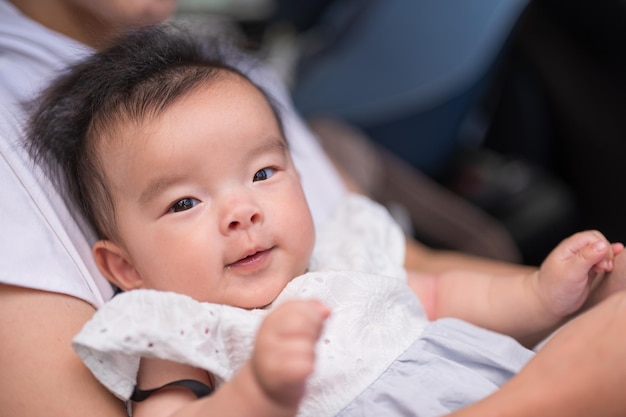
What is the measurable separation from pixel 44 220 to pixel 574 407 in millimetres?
650

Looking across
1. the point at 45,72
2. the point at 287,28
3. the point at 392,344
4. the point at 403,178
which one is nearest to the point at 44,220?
the point at 45,72

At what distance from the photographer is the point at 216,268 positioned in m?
0.88

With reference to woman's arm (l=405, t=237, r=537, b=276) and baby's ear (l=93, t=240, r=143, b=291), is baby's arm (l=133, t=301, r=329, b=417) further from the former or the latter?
woman's arm (l=405, t=237, r=537, b=276)

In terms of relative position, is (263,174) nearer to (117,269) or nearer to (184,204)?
(184,204)

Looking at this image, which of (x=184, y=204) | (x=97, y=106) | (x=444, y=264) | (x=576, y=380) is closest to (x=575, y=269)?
(x=576, y=380)

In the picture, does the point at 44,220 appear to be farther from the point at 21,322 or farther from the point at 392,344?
the point at 392,344

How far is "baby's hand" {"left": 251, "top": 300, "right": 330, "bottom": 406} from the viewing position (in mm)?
653

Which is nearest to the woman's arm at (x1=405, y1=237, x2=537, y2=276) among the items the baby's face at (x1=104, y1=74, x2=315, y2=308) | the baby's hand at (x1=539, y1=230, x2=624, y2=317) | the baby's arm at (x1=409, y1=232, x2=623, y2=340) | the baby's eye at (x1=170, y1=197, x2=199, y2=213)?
the baby's arm at (x1=409, y1=232, x2=623, y2=340)

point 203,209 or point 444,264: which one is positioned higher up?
point 203,209

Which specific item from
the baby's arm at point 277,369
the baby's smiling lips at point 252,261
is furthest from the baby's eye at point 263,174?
the baby's arm at point 277,369

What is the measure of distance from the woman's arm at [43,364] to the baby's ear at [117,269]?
0.32 ft

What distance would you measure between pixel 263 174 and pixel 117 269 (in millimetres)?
232

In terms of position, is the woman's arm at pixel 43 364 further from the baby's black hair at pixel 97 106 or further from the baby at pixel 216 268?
the baby's black hair at pixel 97 106

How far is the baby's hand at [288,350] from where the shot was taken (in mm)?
653
